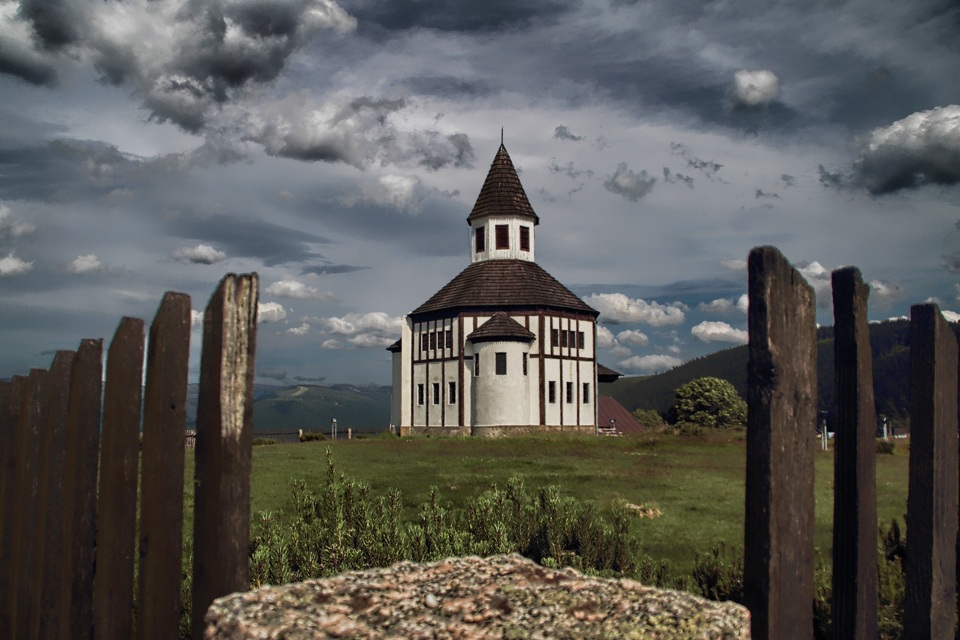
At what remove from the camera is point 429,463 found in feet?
72.4

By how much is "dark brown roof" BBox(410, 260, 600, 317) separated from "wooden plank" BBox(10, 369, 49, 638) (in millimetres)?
40195

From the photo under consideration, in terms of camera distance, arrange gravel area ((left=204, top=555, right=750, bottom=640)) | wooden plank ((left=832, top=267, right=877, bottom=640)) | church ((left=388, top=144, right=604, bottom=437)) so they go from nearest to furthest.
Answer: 1. gravel area ((left=204, top=555, right=750, bottom=640))
2. wooden plank ((left=832, top=267, right=877, bottom=640))
3. church ((left=388, top=144, right=604, bottom=437))

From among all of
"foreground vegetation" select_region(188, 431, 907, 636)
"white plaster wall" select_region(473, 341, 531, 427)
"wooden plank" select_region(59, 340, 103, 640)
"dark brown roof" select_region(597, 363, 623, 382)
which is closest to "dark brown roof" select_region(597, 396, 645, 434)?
"dark brown roof" select_region(597, 363, 623, 382)

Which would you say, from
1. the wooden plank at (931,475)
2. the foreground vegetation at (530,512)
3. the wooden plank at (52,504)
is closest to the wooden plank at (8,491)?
the wooden plank at (52,504)

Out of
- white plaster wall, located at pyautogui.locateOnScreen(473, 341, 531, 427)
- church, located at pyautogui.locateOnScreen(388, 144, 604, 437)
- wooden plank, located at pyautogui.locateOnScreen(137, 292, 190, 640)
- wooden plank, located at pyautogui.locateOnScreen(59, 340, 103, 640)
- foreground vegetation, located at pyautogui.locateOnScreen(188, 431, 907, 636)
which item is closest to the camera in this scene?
wooden plank, located at pyautogui.locateOnScreen(137, 292, 190, 640)

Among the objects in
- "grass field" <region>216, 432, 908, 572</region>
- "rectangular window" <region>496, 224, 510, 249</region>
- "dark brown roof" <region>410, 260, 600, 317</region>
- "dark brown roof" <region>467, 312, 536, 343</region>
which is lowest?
"grass field" <region>216, 432, 908, 572</region>

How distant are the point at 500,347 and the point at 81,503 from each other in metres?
40.1

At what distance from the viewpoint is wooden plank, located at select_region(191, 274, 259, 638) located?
9.25 feet

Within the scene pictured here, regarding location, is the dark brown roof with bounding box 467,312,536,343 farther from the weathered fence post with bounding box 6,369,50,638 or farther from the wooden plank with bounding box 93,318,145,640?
the wooden plank with bounding box 93,318,145,640

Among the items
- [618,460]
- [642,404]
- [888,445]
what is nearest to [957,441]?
[618,460]

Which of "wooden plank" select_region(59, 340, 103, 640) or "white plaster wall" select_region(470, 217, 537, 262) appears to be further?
"white plaster wall" select_region(470, 217, 537, 262)

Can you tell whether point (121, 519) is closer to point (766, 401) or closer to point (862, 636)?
point (766, 401)

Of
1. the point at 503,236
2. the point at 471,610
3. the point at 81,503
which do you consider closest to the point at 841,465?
the point at 471,610

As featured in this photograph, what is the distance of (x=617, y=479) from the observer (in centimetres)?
1842
